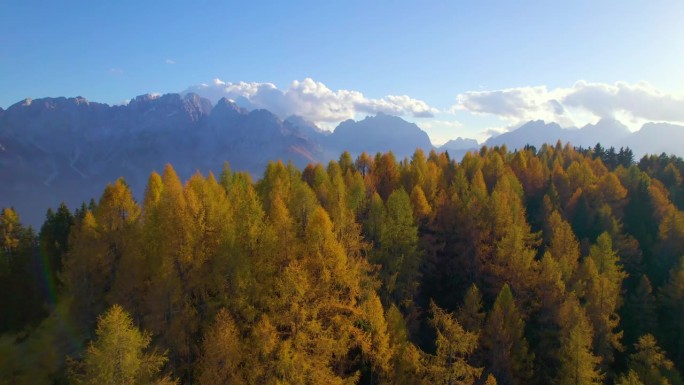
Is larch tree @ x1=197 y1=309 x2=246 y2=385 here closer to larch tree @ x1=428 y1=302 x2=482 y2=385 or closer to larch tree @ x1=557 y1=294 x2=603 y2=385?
larch tree @ x1=428 y1=302 x2=482 y2=385

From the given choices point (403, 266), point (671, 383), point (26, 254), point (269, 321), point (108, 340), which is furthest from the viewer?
point (26, 254)

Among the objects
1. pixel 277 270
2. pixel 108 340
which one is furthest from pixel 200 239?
pixel 108 340

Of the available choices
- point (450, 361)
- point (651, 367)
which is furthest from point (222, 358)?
point (651, 367)

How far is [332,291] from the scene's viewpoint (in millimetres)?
25984

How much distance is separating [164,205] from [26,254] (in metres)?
32.7

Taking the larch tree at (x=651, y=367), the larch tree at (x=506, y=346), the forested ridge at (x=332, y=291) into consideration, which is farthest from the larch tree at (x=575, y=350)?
the larch tree at (x=651, y=367)

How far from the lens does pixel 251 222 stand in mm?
27750

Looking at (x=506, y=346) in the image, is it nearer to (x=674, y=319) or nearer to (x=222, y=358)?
(x=222, y=358)

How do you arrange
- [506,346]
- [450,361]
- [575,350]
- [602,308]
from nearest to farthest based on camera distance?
[450,361] < [575,350] < [506,346] < [602,308]

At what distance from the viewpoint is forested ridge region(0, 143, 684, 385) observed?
23.1 meters

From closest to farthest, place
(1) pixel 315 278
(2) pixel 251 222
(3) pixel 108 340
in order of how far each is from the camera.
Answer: (3) pixel 108 340
(1) pixel 315 278
(2) pixel 251 222

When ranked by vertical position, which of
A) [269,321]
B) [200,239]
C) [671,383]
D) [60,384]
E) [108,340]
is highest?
[200,239]

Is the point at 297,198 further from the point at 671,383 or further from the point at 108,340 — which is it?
the point at 671,383

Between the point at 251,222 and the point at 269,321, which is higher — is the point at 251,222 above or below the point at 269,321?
above
